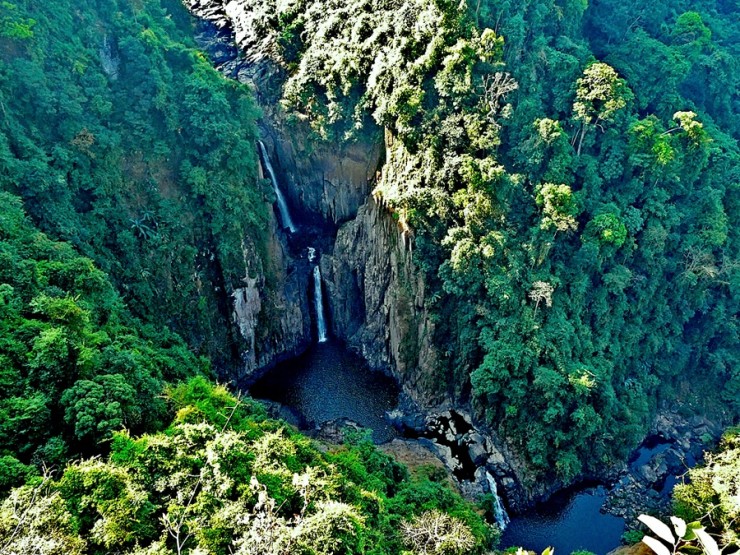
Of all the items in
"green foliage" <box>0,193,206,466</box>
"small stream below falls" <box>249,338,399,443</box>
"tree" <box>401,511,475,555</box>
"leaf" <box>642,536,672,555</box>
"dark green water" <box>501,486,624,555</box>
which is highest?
"leaf" <box>642,536,672,555</box>

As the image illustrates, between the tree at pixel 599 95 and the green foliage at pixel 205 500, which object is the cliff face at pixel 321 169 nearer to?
the tree at pixel 599 95

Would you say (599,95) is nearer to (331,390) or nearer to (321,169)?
(321,169)

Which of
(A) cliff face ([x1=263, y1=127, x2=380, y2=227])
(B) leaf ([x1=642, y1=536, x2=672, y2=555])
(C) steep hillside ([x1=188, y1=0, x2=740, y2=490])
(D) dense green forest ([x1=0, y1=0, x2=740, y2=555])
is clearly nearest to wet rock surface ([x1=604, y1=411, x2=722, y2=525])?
(D) dense green forest ([x1=0, y1=0, x2=740, y2=555])

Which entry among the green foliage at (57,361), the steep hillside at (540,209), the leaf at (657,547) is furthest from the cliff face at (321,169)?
the leaf at (657,547)

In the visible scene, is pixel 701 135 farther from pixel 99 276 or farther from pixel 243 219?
pixel 99 276

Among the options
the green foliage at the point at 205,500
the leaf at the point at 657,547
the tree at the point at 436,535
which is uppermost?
the leaf at the point at 657,547

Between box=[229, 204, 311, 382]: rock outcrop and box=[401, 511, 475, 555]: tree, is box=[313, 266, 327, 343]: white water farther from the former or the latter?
box=[401, 511, 475, 555]: tree

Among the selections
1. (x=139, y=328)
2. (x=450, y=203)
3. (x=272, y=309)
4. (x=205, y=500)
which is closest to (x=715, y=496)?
(x=450, y=203)

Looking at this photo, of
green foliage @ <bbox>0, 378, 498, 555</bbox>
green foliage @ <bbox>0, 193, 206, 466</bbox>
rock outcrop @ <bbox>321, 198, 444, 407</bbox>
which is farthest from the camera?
rock outcrop @ <bbox>321, 198, 444, 407</bbox>
